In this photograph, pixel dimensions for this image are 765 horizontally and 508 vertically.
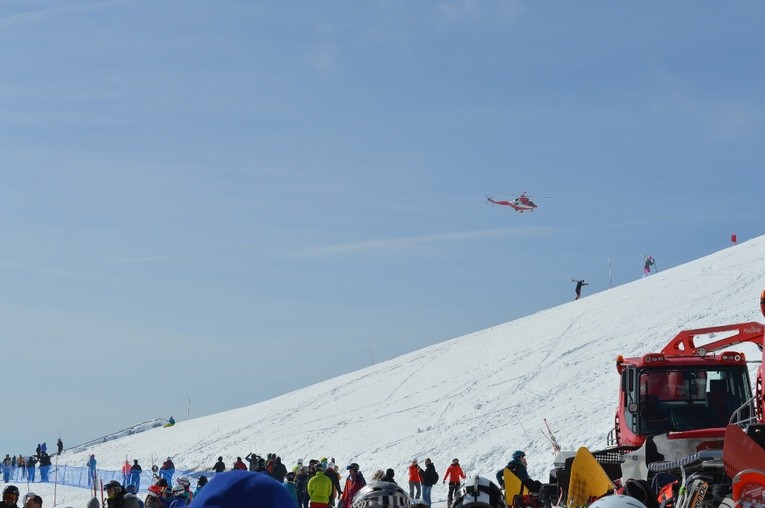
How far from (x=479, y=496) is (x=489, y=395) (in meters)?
29.0

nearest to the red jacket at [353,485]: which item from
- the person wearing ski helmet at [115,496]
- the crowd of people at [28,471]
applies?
the person wearing ski helmet at [115,496]

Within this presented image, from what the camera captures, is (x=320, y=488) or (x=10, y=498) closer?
(x=10, y=498)

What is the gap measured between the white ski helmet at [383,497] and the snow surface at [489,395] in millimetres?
18901

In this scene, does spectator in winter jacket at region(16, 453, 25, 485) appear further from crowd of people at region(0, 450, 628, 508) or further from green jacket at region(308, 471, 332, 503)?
green jacket at region(308, 471, 332, 503)

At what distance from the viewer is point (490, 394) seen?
33.6 m

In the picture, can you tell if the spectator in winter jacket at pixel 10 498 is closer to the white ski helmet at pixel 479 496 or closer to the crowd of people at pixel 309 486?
the crowd of people at pixel 309 486

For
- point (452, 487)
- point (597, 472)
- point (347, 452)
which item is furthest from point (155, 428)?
point (597, 472)

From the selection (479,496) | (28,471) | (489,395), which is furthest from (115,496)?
(28,471)

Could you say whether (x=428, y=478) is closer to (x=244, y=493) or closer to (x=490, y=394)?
(x=490, y=394)

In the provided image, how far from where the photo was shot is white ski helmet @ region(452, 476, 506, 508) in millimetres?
4746

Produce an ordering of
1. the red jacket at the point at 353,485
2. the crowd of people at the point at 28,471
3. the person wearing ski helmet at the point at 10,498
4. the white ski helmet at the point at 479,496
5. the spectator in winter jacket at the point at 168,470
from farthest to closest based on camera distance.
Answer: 1. the crowd of people at the point at 28,471
2. the spectator in winter jacket at the point at 168,470
3. the red jacket at the point at 353,485
4. the person wearing ski helmet at the point at 10,498
5. the white ski helmet at the point at 479,496

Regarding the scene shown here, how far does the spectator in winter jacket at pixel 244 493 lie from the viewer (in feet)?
9.21

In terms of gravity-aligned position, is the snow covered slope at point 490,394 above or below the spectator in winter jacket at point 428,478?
above

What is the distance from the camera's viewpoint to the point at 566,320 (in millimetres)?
43156
